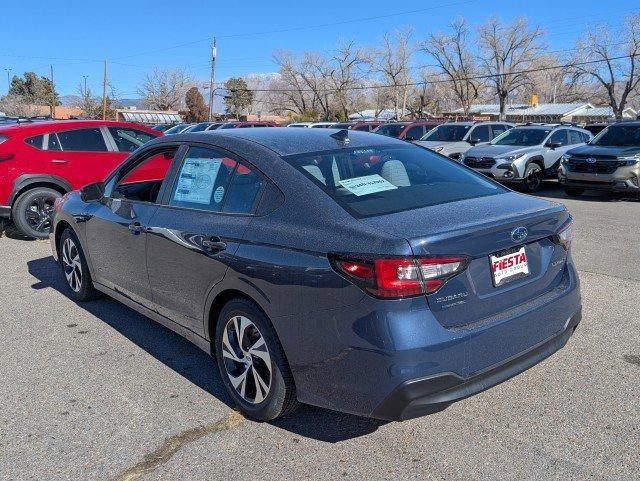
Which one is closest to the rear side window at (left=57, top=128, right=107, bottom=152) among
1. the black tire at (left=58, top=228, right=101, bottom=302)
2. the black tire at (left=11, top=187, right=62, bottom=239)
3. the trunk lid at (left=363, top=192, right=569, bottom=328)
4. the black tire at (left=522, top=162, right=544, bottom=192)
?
the black tire at (left=11, top=187, right=62, bottom=239)

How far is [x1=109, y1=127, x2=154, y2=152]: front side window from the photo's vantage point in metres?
9.33

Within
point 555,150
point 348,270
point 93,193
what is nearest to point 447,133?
point 555,150

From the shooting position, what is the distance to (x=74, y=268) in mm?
5605

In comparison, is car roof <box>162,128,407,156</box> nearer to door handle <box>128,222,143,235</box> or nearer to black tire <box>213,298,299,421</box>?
door handle <box>128,222,143,235</box>

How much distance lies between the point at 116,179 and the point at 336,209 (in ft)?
8.52

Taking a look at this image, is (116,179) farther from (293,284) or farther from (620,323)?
(620,323)

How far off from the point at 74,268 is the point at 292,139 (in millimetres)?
2876

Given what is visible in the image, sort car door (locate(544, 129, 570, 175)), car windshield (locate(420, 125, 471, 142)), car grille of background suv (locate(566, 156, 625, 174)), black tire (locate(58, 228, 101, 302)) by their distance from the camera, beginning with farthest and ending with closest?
car windshield (locate(420, 125, 471, 142)) < car door (locate(544, 129, 570, 175)) < car grille of background suv (locate(566, 156, 625, 174)) < black tire (locate(58, 228, 101, 302))

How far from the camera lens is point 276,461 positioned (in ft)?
10.0

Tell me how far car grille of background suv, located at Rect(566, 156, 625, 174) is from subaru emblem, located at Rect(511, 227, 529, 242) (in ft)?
33.5

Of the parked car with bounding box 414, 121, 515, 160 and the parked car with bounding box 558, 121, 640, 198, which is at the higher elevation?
the parked car with bounding box 414, 121, 515, 160

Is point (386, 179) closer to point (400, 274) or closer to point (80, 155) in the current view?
point (400, 274)

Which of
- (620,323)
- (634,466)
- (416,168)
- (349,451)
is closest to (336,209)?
(416,168)

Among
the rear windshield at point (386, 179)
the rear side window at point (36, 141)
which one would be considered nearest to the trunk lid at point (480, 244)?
the rear windshield at point (386, 179)
